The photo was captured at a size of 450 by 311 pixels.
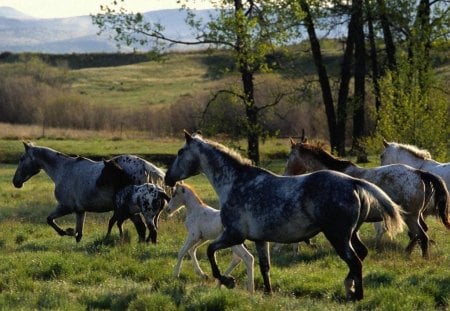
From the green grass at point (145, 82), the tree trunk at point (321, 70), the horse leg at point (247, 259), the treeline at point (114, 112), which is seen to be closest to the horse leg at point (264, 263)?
the horse leg at point (247, 259)

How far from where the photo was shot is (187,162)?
11.5 meters

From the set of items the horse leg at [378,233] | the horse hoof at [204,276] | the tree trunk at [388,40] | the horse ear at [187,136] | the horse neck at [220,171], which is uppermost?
the tree trunk at [388,40]

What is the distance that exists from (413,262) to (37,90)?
56325 millimetres

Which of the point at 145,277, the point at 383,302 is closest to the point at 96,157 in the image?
the point at 145,277

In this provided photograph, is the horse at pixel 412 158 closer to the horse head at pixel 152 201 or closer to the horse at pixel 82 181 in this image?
the horse at pixel 82 181

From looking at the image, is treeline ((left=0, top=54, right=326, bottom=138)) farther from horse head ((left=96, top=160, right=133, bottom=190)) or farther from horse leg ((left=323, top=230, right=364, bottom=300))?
horse leg ((left=323, top=230, right=364, bottom=300))

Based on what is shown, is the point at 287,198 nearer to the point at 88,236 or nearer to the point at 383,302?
the point at 383,302

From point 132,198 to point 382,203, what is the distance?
6286 mm

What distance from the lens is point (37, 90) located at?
212 feet

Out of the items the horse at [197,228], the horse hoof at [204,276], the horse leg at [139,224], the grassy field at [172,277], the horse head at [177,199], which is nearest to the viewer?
the grassy field at [172,277]

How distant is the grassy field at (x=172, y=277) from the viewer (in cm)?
943

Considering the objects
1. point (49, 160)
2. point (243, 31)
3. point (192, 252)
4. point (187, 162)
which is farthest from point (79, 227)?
point (243, 31)

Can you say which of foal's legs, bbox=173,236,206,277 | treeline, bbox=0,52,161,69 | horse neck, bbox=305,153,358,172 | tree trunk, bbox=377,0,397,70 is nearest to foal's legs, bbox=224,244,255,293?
foal's legs, bbox=173,236,206,277

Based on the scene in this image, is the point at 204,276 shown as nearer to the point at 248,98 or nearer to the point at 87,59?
the point at 248,98
